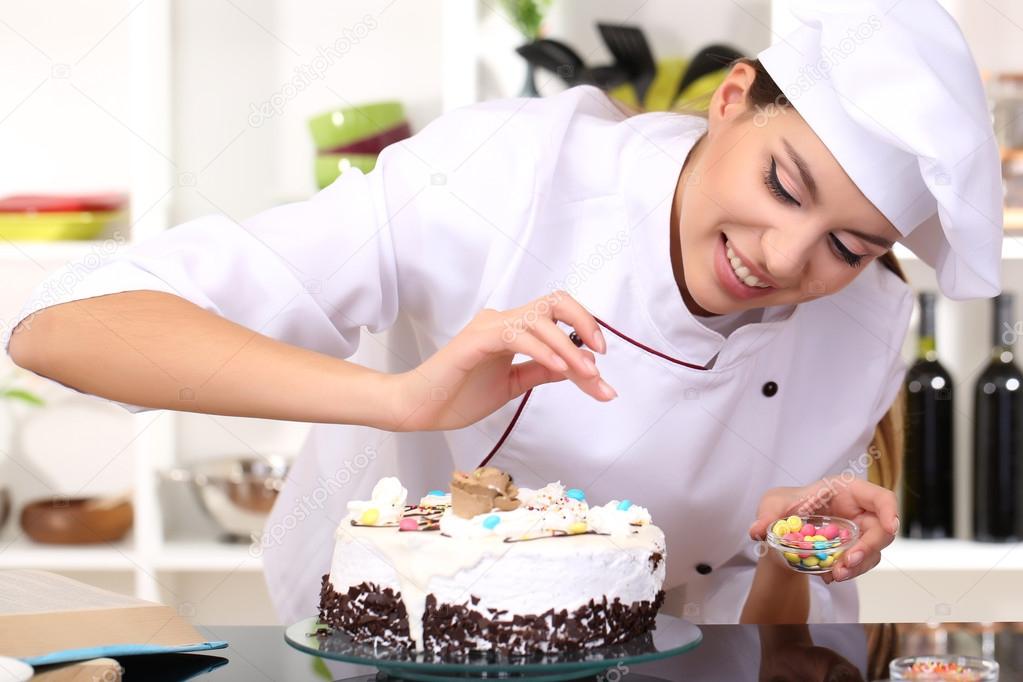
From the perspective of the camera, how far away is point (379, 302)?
1.17 m

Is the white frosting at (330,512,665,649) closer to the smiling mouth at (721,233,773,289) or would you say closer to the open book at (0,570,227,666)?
the open book at (0,570,227,666)

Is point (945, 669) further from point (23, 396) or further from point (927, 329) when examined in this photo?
point (23, 396)

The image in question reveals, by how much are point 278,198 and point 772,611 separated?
136 centimetres

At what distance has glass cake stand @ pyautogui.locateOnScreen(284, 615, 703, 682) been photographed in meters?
0.76

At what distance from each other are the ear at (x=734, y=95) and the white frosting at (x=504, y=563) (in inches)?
Result: 18.8

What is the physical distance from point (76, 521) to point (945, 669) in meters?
1.80

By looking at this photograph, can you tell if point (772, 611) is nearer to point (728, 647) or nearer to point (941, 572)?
point (728, 647)

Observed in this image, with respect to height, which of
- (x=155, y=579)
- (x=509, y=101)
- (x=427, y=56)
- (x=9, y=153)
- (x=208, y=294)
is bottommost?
(x=155, y=579)

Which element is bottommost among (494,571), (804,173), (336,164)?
(494,571)

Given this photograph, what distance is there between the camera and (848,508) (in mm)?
1097

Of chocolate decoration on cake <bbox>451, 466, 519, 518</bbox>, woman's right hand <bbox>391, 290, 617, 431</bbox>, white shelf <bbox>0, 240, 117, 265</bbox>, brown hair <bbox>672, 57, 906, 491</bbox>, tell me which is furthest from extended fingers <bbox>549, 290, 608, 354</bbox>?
white shelf <bbox>0, 240, 117, 265</bbox>

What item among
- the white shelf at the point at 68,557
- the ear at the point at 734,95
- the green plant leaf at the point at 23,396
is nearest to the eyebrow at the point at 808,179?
the ear at the point at 734,95

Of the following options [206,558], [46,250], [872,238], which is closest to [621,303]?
[872,238]

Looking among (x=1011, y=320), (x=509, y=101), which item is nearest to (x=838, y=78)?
(x=509, y=101)
